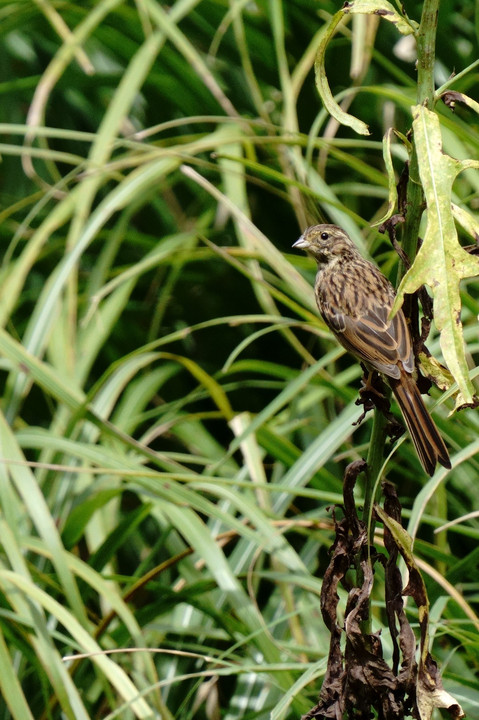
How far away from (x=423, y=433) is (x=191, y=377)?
2.20 m

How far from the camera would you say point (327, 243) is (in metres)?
2.64

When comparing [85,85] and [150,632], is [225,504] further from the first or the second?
[85,85]

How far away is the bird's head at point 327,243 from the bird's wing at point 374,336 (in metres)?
0.31

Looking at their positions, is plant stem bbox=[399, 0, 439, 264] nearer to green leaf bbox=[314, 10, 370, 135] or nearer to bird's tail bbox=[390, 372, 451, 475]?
green leaf bbox=[314, 10, 370, 135]

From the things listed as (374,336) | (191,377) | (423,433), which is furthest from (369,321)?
(191,377)

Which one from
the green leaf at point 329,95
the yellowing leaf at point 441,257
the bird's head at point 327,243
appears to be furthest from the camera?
the bird's head at point 327,243

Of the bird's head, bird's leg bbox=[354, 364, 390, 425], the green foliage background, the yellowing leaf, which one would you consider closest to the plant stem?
the yellowing leaf

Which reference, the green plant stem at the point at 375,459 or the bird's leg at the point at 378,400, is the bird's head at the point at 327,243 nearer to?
the bird's leg at the point at 378,400

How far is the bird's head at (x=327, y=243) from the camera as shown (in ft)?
8.41

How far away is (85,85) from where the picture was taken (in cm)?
392

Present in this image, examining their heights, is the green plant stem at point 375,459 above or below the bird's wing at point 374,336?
below

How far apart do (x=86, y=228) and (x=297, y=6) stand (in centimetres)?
125

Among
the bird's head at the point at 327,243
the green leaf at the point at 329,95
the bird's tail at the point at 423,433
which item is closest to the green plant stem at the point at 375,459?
the bird's tail at the point at 423,433

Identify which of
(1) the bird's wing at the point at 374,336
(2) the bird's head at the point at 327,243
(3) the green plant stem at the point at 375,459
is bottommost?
(3) the green plant stem at the point at 375,459
